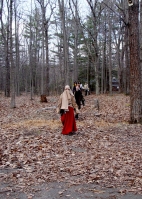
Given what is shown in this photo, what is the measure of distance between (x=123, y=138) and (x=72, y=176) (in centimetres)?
387

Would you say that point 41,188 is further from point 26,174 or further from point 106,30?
point 106,30

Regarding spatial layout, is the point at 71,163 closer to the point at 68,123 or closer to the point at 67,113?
the point at 68,123

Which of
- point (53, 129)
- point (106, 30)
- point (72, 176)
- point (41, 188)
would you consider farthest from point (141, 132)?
point (106, 30)

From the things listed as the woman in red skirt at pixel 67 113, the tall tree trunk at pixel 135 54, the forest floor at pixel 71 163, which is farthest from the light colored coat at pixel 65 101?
the tall tree trunk at pixel 135 54

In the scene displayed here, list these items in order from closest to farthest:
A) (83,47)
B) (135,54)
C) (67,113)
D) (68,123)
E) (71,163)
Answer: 1. (71,163)
2. (68,123)
3. (67,113)
4. (135,54)
5. (83,47)

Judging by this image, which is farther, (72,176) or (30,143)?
(30,143)

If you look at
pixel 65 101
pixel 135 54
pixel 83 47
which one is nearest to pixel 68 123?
pixel 65 101

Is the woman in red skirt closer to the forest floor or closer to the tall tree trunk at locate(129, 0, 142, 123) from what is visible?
the forest floor

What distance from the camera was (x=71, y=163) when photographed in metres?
6.39

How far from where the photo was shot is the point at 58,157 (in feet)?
22.6

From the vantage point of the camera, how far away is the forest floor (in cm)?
481

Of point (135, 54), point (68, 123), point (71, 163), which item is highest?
point (135, 54)

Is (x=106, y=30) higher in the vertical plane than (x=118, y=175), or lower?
higher

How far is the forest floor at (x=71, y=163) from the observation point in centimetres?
481
